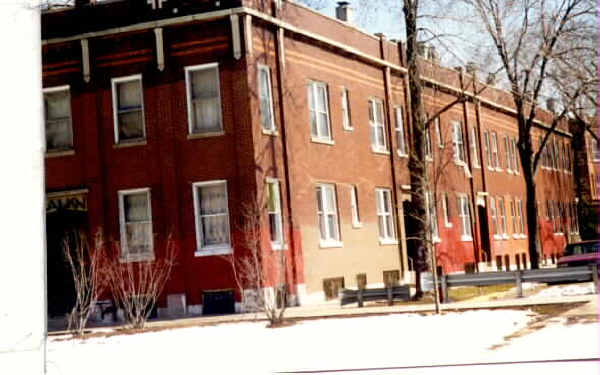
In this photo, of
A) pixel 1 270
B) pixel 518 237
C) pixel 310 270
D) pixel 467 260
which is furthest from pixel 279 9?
pixel 518 237

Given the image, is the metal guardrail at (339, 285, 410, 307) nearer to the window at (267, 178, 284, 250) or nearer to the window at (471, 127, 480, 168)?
the window at (267, 178, 284, 250)

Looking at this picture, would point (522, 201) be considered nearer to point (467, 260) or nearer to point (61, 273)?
point (467, 260)

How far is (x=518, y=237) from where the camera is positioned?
48188 millimetres

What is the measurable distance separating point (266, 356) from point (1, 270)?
7909mm

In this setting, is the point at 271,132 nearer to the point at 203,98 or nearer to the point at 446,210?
the point at 203,98

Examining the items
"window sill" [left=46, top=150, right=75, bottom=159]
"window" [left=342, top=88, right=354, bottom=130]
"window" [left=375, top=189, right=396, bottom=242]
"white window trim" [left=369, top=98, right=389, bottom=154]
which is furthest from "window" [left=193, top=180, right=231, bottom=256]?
"white window trim" [left=369, top=98, right=389, bottom=154]

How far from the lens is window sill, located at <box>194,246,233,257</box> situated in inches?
974

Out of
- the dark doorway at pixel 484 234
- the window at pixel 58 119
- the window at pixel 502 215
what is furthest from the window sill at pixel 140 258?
the window at pixel 502 215

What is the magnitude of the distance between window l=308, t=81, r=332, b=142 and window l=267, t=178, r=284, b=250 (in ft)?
→ 10.1

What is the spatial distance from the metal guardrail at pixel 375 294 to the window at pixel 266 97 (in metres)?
5.60

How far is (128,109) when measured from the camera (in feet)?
86.5

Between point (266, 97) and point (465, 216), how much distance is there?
17.6m

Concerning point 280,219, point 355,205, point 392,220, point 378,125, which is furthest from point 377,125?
point 280,219

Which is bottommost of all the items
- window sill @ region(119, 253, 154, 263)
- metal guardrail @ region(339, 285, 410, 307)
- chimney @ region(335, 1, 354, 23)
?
metal guardrail @ region(339, 285, 410, 307)
